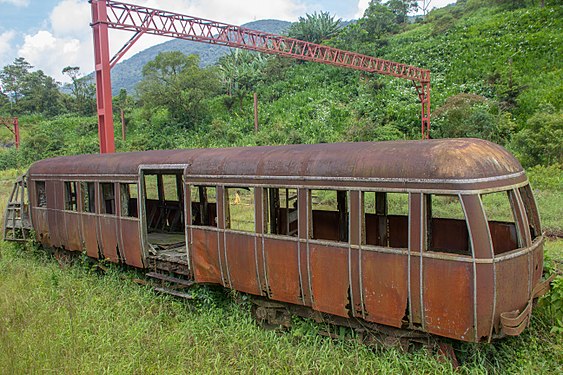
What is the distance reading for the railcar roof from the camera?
16.4ft

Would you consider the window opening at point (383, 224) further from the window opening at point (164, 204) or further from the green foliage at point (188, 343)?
the window opening at point (164, 204)

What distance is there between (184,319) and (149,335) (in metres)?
0.94

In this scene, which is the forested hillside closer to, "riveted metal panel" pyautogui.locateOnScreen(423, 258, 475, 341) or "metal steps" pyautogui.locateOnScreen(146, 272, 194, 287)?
"riveted metal panel" pyautogui.locateOnScreen(423, 258, 475, 341)

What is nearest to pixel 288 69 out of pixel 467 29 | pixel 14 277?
pixel 467 29

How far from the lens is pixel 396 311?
5379 mm

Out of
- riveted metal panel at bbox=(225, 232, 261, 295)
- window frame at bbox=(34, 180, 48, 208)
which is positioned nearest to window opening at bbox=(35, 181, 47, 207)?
window frame at bbox=(34, 180, 48, 208)

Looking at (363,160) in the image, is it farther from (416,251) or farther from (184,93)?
(184,93)

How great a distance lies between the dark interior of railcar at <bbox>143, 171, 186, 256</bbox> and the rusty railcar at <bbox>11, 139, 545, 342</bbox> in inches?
42.3

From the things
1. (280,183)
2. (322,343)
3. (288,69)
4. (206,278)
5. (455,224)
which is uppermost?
(288,69)

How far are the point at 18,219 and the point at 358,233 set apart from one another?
38.2ft

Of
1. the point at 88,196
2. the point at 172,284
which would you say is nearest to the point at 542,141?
the point at 172,284

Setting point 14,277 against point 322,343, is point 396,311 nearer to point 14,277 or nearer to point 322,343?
point 322,343

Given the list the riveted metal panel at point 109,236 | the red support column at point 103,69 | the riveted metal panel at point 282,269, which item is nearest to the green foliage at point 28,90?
the red support column at point 103,69

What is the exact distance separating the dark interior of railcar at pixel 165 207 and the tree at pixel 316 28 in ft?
133
